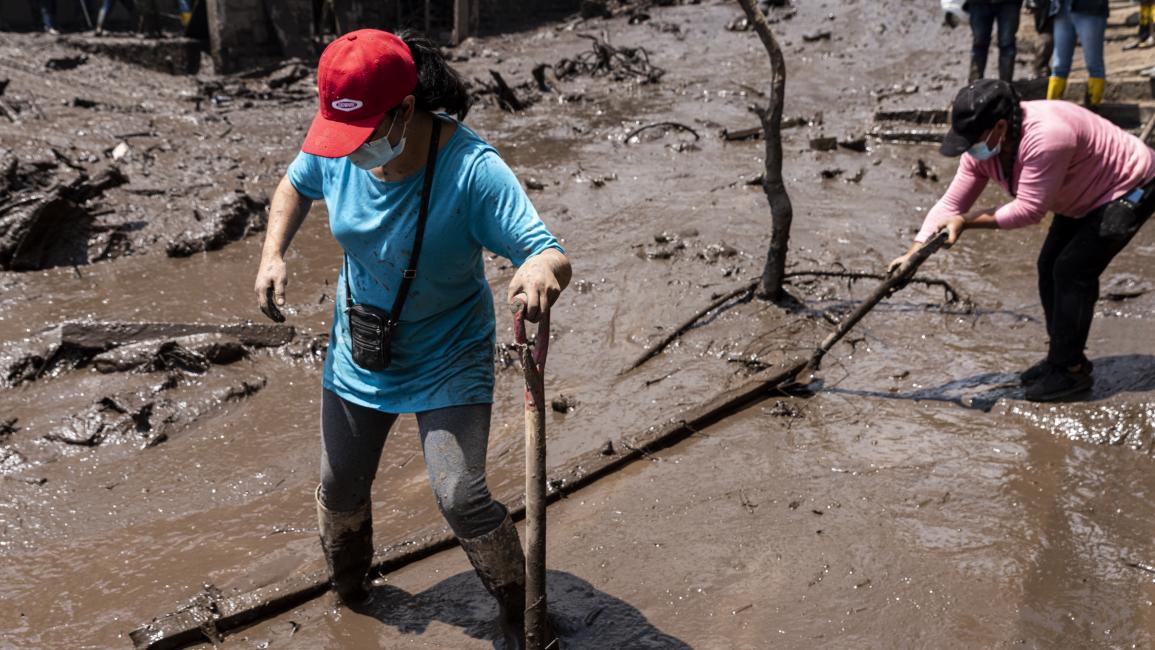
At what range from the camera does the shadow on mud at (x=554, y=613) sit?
346 cm

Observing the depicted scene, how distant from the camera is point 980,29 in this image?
10234 mm

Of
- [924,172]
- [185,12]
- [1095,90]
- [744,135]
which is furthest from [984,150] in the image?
[185,12]

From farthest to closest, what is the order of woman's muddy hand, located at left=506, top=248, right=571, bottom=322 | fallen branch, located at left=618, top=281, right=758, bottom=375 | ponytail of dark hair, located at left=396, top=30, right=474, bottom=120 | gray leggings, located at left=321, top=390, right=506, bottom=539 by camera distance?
1. fallen branch, located at left=618, top=281, right=758, bottom=375
2. gray leggings, located at left=321, top=390, right=506, bottom=539
3. ponytail of dark hair, located at left=396, top=30, right=474, bottom=120
4. woman's muddy hand, located at left=506, top=248, right=571, bottom=322

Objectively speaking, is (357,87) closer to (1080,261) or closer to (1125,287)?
(1080,261)

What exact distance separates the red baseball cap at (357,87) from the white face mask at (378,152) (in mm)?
61

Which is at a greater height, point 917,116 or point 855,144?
point 917,116

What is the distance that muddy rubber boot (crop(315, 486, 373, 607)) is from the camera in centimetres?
347

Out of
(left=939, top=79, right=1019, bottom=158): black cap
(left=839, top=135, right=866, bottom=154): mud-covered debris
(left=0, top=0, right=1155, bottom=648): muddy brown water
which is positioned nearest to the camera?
(left=0, top=0, right=1155, bottom=648): muddy brown water

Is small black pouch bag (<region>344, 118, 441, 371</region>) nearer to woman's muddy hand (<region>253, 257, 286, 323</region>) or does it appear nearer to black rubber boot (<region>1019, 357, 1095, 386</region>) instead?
woman's muddy hand (<region>253, 257, 286, 323</region>)

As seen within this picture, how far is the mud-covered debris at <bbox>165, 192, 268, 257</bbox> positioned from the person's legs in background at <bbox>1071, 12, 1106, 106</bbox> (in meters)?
7.12

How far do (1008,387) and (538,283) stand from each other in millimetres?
3529

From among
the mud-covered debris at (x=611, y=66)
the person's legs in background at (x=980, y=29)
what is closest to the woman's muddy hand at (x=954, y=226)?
the person's legs in background at (x=980, y=29)

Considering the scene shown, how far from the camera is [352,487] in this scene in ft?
11.1

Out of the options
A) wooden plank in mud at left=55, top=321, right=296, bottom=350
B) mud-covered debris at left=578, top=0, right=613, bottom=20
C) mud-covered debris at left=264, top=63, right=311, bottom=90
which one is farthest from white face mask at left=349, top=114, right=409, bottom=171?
mud-covered debris at left=578, top=0, right=613, bottom=20
